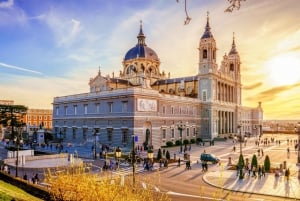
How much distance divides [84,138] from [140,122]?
14.3 m

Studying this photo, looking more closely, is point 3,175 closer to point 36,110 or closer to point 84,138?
point 84,138

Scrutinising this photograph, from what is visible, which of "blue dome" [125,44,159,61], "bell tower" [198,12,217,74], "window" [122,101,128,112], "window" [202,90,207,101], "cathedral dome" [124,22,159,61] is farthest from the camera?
"cathedral dome" [124,22,159,61]

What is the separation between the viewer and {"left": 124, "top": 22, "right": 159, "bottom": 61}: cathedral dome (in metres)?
75.2

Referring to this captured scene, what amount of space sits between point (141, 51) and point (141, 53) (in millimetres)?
722

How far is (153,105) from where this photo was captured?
168 ft

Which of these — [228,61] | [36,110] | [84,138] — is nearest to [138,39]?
[228,61]

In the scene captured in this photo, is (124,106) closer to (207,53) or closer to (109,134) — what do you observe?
(109,134)

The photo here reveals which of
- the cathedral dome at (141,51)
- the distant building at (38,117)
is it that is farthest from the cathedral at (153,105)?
the distant building at (38,117)

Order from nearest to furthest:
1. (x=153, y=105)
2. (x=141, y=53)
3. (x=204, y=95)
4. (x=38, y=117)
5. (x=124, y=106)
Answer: (x=124, y=106) → (x=153, y=105) → (x=204, y=95) → (x=141, y=53) → (x=38, y=117)

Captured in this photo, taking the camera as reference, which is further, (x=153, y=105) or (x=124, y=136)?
(x=153, y=105)

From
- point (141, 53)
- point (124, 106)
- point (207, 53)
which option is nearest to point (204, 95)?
point (207, 53)

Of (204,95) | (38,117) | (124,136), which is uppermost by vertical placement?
(204,95)

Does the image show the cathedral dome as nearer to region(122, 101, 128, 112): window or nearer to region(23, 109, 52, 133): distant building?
region(122, 101, 128, 112): window

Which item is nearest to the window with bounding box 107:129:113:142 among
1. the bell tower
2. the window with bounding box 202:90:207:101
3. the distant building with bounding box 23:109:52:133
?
the window with bounding box 202:90:207:101
